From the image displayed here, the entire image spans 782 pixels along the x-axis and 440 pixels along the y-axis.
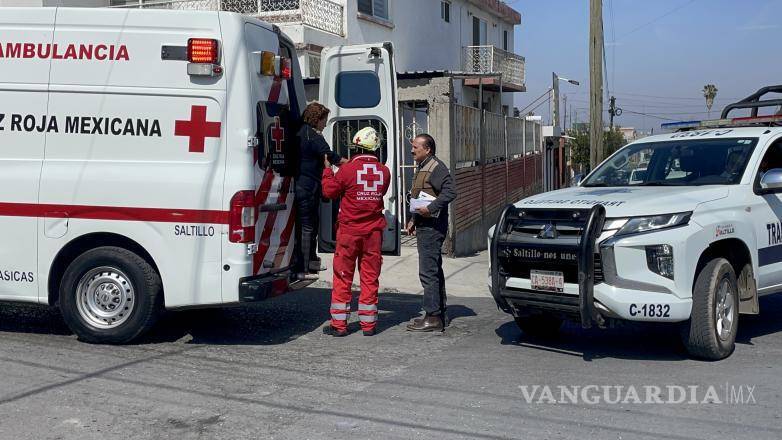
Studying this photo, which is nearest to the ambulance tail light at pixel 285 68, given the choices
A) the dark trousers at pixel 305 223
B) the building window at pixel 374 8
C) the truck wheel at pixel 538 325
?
the dark trousers at pixel 305 223

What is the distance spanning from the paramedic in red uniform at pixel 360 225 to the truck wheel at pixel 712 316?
8.94 feet

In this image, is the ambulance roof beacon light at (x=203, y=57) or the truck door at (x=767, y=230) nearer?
the ambulance roof beacon light at (x=203, y=57)

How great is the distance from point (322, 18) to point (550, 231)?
1235 cm

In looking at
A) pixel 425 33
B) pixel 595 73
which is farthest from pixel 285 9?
pixel 425 33

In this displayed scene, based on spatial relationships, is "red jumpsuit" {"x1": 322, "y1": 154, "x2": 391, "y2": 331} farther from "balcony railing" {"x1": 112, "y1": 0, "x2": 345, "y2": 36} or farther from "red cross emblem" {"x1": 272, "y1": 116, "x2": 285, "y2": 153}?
"balcony railing" {"x1": 112, "y1": 0, "x2": 345, "y2": 36}

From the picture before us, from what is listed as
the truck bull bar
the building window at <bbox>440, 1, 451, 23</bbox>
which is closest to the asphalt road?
the truck bull bar

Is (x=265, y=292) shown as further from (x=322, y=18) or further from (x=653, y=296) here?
(x=322, y=18)

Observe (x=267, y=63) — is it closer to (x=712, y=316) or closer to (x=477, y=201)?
(x=712, y=316)

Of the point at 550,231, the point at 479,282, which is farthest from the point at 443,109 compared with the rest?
the point at 550,231

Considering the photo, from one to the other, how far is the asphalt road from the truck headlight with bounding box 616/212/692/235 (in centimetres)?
108

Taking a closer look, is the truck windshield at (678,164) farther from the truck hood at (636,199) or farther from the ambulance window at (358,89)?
the ambulance window at (358,89)

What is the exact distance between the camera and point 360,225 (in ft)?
26.0

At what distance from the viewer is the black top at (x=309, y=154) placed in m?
8.16

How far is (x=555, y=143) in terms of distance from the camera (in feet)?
114
